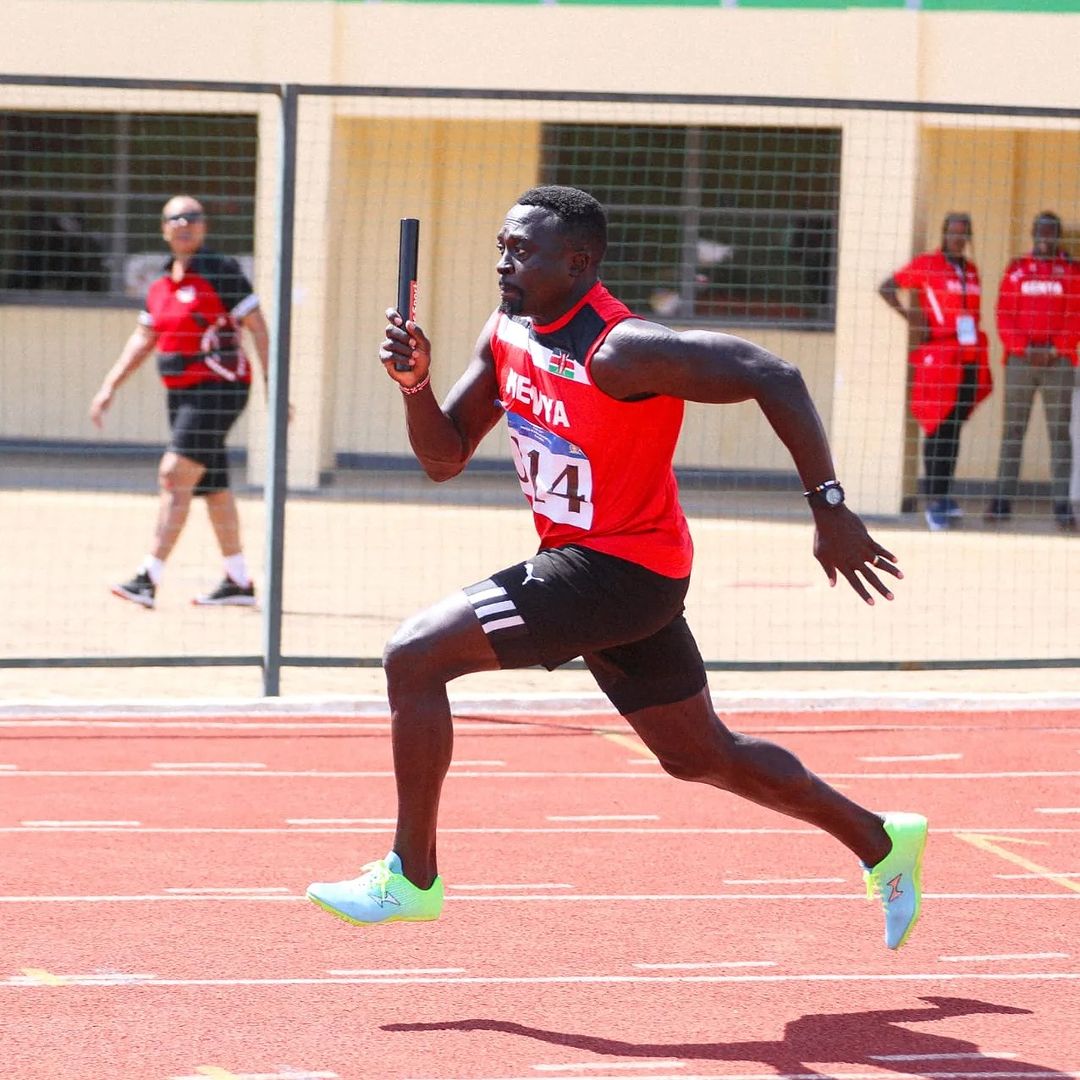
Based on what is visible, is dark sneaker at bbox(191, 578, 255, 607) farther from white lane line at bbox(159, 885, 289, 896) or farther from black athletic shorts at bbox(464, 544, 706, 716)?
black athletic shorts at bbox(464, 544, 706, 716)

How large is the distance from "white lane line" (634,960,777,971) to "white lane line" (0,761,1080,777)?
93.5 inches

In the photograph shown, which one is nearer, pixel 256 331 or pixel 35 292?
pixel 256 331

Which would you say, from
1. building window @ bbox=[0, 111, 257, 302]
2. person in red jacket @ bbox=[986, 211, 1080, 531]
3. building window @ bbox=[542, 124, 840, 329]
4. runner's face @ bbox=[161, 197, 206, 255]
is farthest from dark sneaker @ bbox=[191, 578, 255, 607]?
building window @ bbox=[0, 111, 257, 302]

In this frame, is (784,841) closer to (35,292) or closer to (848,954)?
(848,954)

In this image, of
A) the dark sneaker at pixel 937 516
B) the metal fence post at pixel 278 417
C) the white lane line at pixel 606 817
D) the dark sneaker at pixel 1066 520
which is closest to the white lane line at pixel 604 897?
the white lane line at pixel 606 817

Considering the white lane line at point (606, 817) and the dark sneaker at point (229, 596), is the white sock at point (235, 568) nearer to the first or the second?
the dark sneaker at point (229, 596)

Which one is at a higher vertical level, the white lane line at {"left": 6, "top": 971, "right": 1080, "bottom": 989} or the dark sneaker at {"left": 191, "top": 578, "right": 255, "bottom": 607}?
the dark sneaker at {"left": 191, "top": 578, "right": 255, "bottom": 607}

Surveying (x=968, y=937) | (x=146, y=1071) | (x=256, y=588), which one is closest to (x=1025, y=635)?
(x=256, y=588)

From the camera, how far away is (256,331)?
10844 mm

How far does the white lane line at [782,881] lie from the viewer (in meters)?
6.44

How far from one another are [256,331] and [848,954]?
6058mm

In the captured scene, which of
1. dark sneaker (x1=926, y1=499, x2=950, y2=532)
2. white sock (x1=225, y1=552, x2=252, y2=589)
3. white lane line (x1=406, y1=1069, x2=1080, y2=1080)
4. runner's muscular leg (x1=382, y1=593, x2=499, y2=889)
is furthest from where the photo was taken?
dark sneaker (x1=926, y1=499, x2=950, y2=532)

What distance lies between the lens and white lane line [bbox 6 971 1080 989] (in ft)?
17.3

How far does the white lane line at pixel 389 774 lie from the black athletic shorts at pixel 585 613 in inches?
106
